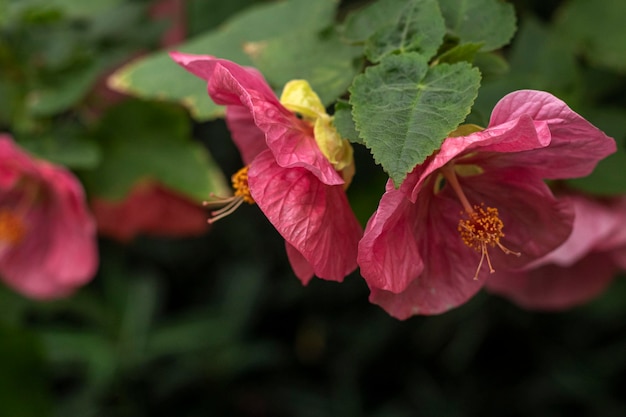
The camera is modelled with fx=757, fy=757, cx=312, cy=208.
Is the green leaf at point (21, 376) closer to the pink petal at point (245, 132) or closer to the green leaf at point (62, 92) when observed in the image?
the green leaf at point (62, 92)

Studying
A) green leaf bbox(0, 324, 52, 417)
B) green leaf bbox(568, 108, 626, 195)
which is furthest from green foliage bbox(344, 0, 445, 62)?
green leaf bbox(0, 324, 52, 417)

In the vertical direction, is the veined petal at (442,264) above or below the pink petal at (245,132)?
below

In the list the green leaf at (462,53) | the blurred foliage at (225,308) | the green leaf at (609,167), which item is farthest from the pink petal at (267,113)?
the green leaf at (609,167)

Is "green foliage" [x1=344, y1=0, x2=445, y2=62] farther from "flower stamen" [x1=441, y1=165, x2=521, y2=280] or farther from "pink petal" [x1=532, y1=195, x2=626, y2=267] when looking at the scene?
"pink petal" [x1=532, y1=195, x2=626, y2=267]

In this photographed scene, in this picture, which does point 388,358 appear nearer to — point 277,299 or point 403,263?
point 277,299

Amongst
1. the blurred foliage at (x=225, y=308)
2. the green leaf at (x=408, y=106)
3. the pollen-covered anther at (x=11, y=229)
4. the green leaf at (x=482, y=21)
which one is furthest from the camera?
the pollen-covered anther at (x=11, y=229)

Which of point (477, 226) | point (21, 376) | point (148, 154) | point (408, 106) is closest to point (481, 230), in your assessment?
point (477, 226)
